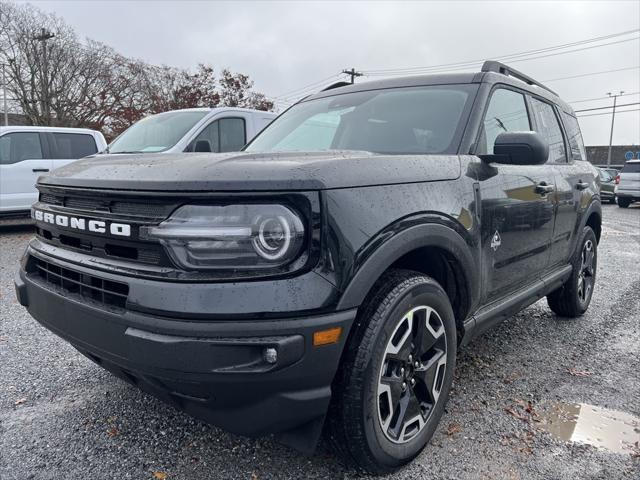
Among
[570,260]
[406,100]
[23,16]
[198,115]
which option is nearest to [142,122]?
[198,115]

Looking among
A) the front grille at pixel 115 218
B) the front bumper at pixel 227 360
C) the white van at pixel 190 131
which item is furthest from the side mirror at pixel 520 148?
the white van at pixel 190 131

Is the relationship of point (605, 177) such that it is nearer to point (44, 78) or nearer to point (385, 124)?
point (385, 124)

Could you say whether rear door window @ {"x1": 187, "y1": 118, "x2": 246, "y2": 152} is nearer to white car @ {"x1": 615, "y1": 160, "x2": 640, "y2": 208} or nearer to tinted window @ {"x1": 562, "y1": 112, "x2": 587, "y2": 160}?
tinted window @ {"x1": 562, "y1": 112, "x2": 587, "y2": 160}

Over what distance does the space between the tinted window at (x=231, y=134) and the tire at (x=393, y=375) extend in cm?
546

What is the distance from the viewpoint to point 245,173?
169 cm

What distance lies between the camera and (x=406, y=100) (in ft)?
9.66

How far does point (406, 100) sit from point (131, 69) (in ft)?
95.3

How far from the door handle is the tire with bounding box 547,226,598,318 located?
1.05m

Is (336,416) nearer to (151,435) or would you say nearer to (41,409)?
(151,435)

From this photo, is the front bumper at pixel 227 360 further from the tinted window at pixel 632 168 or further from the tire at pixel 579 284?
the tinted window at pixel 632 168

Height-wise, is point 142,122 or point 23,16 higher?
point 23,16

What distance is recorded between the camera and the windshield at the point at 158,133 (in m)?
6.80

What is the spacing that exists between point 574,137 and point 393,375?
3.34m

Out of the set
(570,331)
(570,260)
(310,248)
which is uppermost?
(310,248)
